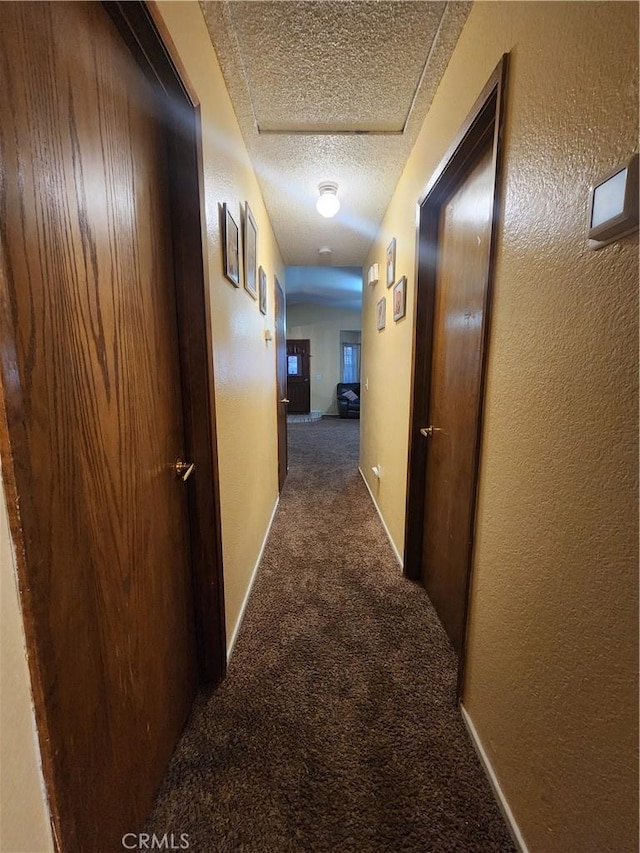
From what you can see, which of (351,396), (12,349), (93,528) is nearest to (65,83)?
(12,349)

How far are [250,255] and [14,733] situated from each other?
195cm

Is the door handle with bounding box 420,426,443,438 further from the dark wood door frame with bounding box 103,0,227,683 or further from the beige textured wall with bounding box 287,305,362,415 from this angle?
the beige textured wall with bounding box 287,305,362,415

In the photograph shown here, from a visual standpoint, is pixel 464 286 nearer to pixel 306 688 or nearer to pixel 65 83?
pixel 65 83

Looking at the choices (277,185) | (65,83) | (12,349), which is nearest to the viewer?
(12,349)

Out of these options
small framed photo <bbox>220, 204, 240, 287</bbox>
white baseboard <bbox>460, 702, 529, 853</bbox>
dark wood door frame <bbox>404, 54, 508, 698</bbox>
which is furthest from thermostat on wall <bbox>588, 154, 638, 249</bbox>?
white baseboard <bbox>460, 702, 529, 853</bbox>

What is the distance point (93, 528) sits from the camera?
677 mm

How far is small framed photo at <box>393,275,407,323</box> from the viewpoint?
1988mm

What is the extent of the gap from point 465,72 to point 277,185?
4.49 feet

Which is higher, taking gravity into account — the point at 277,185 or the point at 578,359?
the point at 277,185

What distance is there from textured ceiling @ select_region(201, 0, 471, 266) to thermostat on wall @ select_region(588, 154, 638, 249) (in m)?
1.04

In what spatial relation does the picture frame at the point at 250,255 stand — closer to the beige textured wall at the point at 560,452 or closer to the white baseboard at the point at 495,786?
the beige textured wall at the point at 560,452

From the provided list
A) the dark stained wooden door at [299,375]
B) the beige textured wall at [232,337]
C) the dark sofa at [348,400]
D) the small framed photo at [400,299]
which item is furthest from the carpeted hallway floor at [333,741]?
the dark stained wooden door at [299,375]

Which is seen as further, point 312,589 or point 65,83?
point 312,589

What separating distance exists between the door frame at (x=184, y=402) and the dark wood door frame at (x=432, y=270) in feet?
2.91
